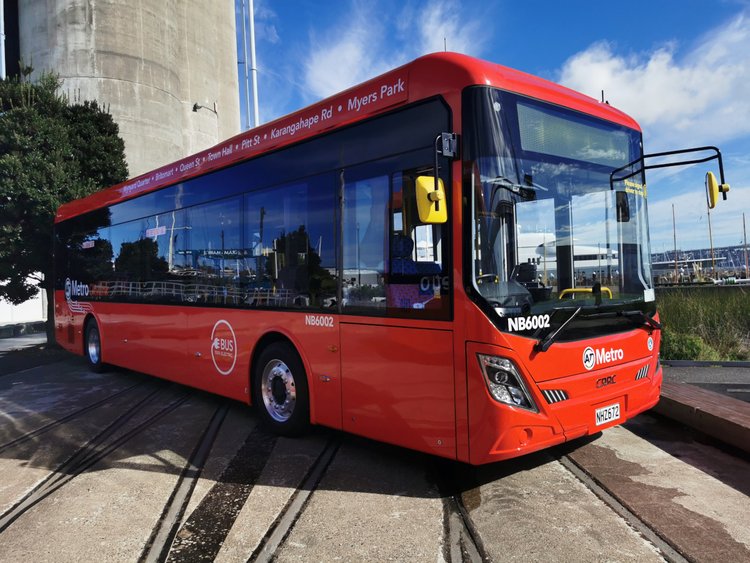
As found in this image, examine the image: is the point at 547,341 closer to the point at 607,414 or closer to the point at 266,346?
the point at 607,414

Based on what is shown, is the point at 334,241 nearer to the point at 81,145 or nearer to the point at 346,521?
the point at 346,521

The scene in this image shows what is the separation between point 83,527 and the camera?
3662 millimetres

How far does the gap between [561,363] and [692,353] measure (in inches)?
276

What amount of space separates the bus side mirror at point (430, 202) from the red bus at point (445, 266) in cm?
1

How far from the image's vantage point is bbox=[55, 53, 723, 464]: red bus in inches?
144

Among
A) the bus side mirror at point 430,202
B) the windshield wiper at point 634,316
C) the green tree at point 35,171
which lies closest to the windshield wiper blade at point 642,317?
the windshield wiper at point 634,316

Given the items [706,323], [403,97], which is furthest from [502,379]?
[706,323]

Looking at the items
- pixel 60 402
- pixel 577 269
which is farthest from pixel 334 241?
pixel 60 402

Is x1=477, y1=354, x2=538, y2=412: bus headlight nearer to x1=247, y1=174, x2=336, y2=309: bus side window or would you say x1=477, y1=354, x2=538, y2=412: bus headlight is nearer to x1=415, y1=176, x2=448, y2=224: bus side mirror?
x1=415, y1=176, x2=448, y2=224: bus side mirror

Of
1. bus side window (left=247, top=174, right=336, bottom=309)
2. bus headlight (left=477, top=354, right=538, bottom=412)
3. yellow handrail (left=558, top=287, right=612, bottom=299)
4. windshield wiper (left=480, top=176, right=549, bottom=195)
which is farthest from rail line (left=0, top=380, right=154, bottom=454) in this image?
yellow handrail (left=558, top=287, right=612, bottom=299)

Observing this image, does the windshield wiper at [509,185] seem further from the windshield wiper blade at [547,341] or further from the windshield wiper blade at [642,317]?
the windshield wiper blade at [642,317]

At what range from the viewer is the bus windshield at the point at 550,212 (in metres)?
3.65

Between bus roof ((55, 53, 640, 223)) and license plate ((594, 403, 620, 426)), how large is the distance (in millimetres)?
2437

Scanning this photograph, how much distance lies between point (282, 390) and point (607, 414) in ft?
10.5
